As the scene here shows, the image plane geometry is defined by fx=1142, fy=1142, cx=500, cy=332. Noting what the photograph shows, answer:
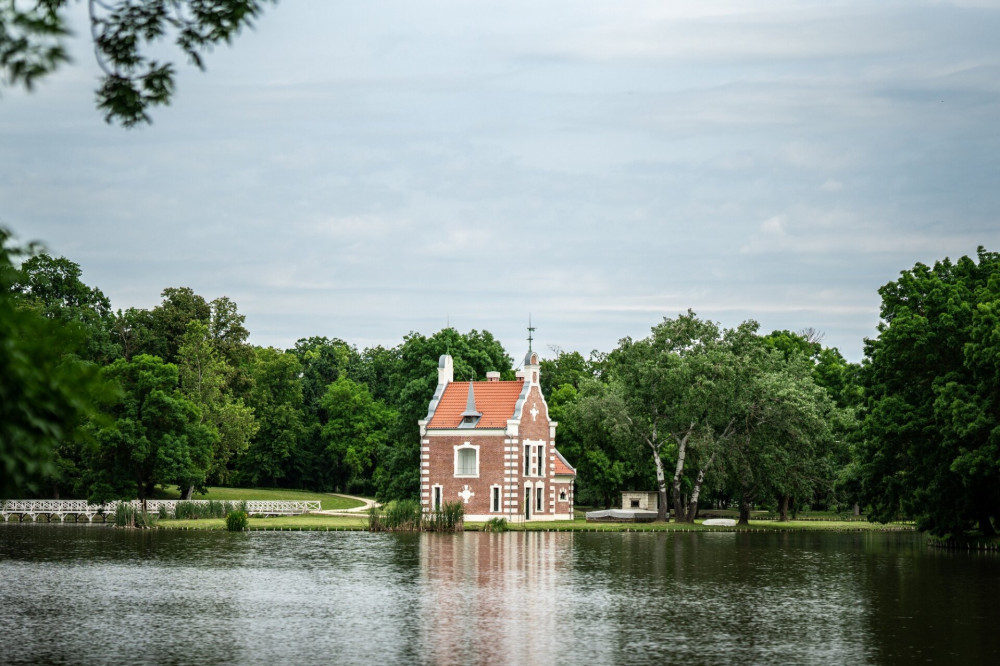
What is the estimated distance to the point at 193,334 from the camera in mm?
100938

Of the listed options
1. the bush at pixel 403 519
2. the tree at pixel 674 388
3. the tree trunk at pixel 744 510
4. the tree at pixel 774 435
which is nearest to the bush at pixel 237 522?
the bush at pixel 403 519

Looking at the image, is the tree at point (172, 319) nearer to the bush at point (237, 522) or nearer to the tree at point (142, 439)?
the tree at point (142, 439)

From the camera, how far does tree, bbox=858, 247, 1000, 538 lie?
4416cm

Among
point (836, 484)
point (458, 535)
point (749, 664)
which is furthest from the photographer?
point (836, 484)

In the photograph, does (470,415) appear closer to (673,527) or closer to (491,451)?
(491,451)

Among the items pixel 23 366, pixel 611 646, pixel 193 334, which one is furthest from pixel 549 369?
pixel 23 366

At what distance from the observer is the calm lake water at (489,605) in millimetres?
20422

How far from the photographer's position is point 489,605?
27109 millimetres

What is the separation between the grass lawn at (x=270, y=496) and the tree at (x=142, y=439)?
15216mm

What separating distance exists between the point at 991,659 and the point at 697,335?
54.5 m

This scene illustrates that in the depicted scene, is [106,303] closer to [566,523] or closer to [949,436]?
[566,523]

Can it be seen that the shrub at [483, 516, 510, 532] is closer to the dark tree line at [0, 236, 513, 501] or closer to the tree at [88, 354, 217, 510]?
the dark tree line at [0, 236, 513, 501]

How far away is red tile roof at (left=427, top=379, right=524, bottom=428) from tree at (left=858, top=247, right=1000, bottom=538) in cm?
2659

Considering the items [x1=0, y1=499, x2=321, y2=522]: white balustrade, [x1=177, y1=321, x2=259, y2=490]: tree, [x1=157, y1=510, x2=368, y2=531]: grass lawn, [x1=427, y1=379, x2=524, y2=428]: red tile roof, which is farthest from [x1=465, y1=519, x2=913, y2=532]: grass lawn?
[x1=177, y1=321, x2=259, y2=490]: tree
